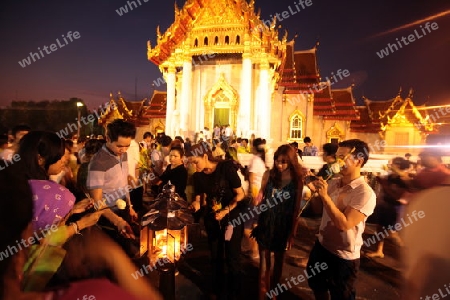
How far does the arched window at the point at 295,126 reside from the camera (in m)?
20.8

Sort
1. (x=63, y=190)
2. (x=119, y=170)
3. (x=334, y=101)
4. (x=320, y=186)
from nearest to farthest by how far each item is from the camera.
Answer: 1. (x=63, y=190)
2. (x=320, y=186)
3. (x=119, y=170)
4. (x=334, y=101)

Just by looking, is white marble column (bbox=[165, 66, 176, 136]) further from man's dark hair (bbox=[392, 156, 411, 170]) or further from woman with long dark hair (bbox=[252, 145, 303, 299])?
woman with long dark hair (bbox=[252, 145, 303, 299])

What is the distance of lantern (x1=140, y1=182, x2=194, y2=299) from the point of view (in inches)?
84.2

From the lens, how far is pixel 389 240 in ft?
20.1

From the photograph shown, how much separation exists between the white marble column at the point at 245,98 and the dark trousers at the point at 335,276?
1218cm

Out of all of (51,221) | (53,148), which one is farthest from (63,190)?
(53,148)

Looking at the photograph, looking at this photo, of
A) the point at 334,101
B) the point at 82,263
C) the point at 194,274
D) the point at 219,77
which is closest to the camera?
the point at 82,263

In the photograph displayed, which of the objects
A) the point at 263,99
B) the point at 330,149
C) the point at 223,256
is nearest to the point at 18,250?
the point at 223,256

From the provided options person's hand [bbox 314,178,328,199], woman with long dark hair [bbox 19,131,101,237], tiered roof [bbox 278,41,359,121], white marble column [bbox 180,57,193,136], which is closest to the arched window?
tiered roof [bbox 278,41,359,121]

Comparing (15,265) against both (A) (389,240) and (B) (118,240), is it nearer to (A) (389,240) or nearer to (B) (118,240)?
(B) (118,240)

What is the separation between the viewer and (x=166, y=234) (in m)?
2.18

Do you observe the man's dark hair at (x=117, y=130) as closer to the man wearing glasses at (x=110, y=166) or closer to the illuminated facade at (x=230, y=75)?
the man wearing glasses at (x=110, y=166)

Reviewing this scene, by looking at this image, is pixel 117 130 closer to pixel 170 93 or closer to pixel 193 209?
pixel 193 209

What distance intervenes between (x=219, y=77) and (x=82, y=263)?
15699 mm
